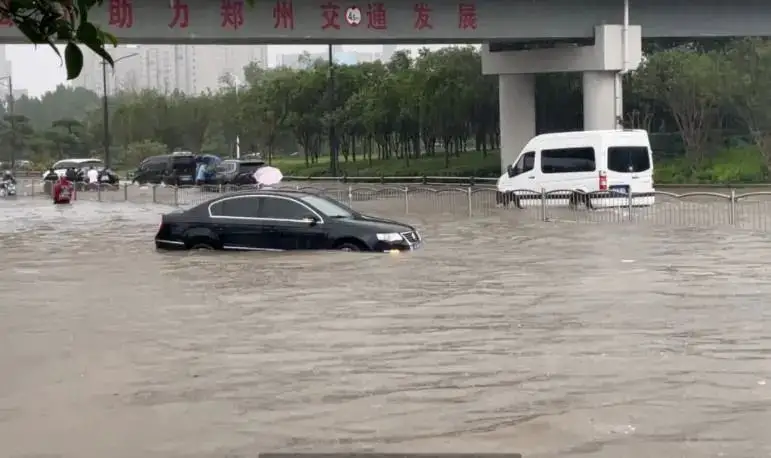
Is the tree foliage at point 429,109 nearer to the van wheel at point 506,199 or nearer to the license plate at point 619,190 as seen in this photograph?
the van wheel at point 506,199

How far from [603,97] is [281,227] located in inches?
867

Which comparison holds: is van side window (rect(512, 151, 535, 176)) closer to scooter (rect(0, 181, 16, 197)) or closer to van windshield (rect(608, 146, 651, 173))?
van windshield (rect(608, 146, 651, 173))

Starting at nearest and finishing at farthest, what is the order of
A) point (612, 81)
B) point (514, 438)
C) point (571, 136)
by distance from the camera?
1. point (514, 438)
2. point (571, 136)
3. point (612, 81)

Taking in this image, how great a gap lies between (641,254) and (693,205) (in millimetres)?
7351

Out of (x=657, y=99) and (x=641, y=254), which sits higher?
(x=657, y=99)

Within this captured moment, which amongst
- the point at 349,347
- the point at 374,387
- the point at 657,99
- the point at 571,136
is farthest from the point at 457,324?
the point at 657,99

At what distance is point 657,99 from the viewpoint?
50562 mm

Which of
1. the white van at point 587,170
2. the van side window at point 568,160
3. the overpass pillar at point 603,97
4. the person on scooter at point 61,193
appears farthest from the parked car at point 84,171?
the van side window at point 568,160

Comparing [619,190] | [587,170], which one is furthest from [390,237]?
[587,170]

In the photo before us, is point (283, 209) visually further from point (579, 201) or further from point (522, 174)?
point (522, 174)

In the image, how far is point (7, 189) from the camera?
50031 millimetres

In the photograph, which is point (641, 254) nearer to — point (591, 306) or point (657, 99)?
point (591, 306)

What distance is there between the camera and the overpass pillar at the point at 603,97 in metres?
37.8

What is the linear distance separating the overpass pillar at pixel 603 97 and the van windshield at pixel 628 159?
9.71 m
